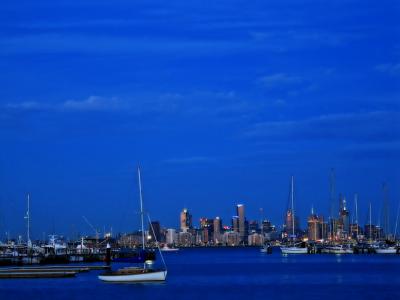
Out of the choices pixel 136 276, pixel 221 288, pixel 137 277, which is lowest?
pixel 221 288

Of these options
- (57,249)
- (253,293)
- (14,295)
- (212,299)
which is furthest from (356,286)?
(57,249)

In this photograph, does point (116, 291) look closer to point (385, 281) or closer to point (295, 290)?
point (295, 290)

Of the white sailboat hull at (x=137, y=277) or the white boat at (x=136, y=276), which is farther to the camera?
the white sailboat hull at (x=137, y=277)

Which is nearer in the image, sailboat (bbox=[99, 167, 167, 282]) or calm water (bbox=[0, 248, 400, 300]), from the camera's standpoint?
calm water (bbox=[0, 248, 400, 300])

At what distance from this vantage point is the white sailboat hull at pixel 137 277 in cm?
8831

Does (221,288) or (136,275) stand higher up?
(136,275)

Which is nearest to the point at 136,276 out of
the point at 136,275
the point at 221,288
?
the point at 136,275

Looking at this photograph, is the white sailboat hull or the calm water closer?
the calm water

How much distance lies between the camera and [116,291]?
84250 mm

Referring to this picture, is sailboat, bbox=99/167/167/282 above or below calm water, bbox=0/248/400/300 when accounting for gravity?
above

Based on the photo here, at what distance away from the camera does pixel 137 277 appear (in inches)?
3472

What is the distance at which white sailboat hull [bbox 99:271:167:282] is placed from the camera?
88312 mm

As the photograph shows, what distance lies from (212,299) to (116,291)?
11656mm

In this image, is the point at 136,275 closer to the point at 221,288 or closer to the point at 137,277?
the point at 137,277
